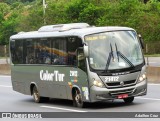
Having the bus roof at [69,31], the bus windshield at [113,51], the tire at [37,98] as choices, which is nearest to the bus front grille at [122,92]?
the bus windshield at [113,51]

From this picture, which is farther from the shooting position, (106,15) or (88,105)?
(106,15)

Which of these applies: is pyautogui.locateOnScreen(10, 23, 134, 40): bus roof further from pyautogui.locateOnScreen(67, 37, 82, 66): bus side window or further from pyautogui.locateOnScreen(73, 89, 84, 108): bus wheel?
pyautogui.locateOnScreen(73, 89, 84, 108): bus wheel

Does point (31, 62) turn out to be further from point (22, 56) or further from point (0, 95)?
point (0, 95)

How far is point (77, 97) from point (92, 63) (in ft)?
4.60

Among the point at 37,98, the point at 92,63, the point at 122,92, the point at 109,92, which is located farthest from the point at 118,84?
the point at 37,98

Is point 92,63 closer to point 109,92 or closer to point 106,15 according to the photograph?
point 109,92

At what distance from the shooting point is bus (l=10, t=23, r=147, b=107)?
16156mm

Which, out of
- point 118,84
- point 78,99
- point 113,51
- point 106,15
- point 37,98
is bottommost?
point 106,15

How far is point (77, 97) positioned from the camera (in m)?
17.1

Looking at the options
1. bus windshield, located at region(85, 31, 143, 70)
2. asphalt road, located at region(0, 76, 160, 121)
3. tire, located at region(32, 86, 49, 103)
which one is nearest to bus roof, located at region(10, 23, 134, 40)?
bus windshield, located at region(85, 31, 143, 70)

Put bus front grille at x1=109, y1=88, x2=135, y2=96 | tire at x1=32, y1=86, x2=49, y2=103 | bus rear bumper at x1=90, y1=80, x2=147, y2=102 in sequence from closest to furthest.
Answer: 1. bus rear bumper at x1=90, y1=80, x2=147, y2=102
2. bus front grille at x1=109, y1=88, x2=135, y2=96
3. tire at x1=32, y1=86, x2=49, y2=103

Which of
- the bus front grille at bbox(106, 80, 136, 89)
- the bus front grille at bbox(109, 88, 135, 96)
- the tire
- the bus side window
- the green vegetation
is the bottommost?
the green vegetation

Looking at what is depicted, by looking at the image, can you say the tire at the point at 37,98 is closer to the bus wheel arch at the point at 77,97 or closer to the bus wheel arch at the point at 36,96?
the bus wheel arch at the point at 36,96

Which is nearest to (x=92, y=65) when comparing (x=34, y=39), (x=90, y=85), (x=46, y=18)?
(x=90, y=85)
